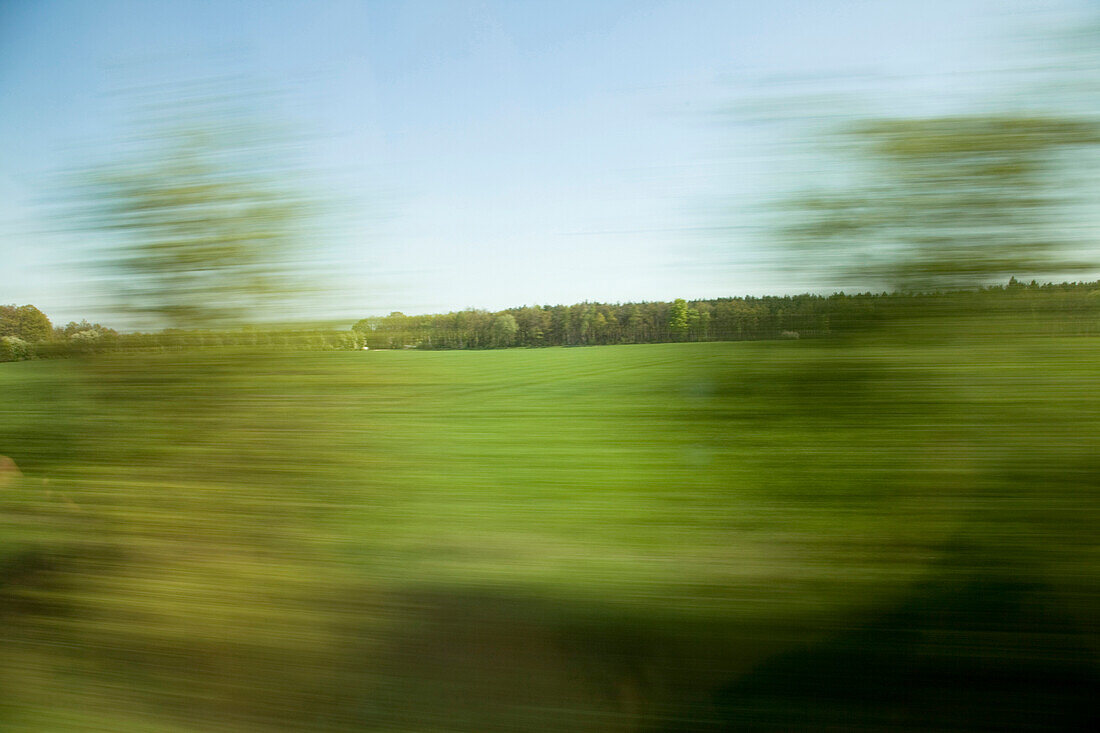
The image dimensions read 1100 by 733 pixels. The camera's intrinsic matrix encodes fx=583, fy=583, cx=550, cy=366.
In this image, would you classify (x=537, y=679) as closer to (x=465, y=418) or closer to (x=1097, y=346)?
(x=465, y=418)

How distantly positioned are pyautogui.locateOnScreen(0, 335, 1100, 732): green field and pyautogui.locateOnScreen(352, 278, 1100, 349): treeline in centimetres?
6

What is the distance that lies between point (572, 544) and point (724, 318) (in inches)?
34.8

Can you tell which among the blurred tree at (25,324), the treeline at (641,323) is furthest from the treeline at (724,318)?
the blurred tree at (25,324)

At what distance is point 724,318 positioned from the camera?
1.90 metres

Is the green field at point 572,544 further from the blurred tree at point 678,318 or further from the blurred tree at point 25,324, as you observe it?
the blurred tree at point 25,324

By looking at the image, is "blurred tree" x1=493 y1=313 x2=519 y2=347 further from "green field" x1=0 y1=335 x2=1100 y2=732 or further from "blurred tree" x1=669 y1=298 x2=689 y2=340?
"blurred tree" x1=669 y1=298 x2=689 y2=340

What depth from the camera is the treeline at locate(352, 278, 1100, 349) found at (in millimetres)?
1611

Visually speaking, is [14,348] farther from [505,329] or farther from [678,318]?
[678,318]

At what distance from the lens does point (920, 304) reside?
67.4 inches

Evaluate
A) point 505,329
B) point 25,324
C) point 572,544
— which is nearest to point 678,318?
point 505,329

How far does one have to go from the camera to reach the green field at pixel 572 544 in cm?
153

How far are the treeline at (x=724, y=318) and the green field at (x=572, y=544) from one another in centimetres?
6

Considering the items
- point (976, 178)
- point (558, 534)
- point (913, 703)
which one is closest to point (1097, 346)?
point (976, 178)

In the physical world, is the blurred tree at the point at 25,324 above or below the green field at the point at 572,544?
above
